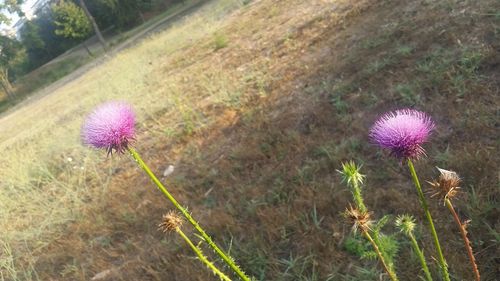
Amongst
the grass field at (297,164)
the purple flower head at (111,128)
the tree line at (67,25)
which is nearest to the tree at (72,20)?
the tree line at (67,25)

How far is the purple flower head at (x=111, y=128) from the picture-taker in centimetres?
200

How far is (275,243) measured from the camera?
3266 millimetres

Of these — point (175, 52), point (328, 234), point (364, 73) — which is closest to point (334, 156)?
point (328, 234)

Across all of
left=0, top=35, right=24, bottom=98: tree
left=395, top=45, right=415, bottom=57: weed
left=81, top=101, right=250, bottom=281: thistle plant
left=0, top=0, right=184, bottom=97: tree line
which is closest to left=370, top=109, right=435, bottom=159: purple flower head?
left=81, top=101, right=250, bottom=281: thistle plant

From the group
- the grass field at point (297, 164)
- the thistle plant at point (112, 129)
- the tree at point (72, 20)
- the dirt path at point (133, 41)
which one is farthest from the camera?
the tree at point (72, 20)

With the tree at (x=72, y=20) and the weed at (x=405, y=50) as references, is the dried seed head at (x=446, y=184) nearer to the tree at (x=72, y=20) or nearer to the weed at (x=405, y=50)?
the weed at (x=405, y=50)

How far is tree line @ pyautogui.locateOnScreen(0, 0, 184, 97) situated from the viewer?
161ft

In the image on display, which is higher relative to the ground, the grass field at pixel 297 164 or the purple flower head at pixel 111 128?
the purple flower head at pixel 111 128

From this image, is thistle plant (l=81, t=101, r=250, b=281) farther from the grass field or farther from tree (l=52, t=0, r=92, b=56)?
tree (l=52, t=0, r=92, b=56)

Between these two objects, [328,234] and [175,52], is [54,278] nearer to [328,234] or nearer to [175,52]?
[328,234]

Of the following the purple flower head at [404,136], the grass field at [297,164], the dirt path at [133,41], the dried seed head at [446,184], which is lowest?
the dirt path at [133,41]

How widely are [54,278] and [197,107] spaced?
11.8 ft

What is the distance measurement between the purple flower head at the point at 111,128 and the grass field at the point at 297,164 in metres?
1.51

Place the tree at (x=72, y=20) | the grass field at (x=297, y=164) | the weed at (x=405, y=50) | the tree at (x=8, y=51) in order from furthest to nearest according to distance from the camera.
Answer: the tree at (x=8, y=51)
the tree at (x=72, y=20)
the weed at (x=405, y=50)
the grass field at (x=297, y=164)
